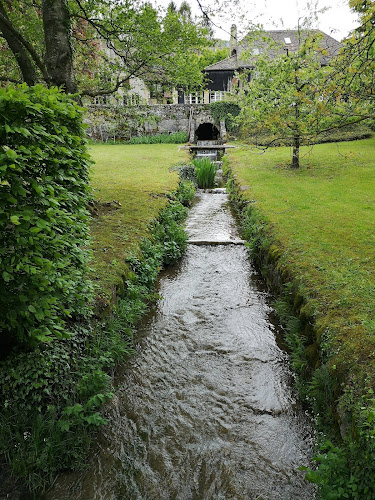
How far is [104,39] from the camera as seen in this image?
9.36 meters

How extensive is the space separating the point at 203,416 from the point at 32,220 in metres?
2.72

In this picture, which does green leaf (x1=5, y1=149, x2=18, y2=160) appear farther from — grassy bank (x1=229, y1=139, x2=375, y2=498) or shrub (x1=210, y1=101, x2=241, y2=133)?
shrub (x1=210, y1=101, x2=241, y2=133)

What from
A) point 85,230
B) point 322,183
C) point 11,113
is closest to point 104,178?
point 322,183

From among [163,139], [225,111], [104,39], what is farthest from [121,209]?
[225,111]

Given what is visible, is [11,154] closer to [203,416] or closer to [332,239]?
[203,416]

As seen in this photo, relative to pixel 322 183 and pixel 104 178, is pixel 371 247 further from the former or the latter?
pixel 104 178

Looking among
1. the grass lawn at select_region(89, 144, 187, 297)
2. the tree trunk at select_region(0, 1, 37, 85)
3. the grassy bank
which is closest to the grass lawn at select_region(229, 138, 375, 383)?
the grassy bank

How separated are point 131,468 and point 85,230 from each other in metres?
2.58

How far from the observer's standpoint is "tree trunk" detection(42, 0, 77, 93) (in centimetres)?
787

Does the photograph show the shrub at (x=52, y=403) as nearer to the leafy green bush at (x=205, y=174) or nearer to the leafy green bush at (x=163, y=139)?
the leafy green bush at (x=205, y=174)

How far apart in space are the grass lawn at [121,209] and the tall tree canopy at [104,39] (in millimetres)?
2929

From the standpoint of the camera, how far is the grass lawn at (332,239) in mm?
4074

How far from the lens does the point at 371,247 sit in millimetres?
6520

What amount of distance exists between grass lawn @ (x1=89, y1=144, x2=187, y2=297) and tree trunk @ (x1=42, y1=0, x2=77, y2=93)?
10.2 feet
